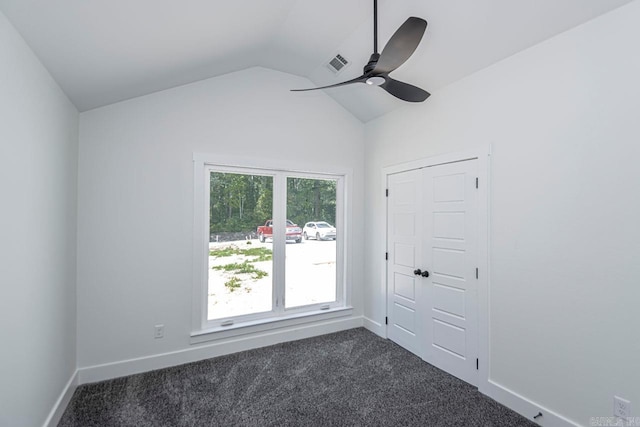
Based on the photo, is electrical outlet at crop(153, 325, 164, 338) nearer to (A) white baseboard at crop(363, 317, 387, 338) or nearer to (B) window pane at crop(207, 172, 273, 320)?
(B) window pane at crop(207, 172, 273, 320)

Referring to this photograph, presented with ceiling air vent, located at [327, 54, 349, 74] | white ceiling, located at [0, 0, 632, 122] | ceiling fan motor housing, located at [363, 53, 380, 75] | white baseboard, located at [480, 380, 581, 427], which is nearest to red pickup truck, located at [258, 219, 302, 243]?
white ceiling, located at [0, 0, 632, 122]

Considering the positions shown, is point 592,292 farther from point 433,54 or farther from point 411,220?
point 433,54

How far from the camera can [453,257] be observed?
2.74 meters

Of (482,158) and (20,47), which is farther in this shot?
(482,158)

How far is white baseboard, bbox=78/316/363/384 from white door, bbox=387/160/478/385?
31.6 inches

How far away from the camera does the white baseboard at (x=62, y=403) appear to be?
1.94 meters

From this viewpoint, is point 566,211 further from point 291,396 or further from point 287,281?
point 287,281

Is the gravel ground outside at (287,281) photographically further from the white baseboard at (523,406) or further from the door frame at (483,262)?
the white baseboard at (523,406)

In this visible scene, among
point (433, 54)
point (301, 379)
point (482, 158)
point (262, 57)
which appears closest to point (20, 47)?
point (262, 57)

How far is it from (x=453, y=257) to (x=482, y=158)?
37.1 inches

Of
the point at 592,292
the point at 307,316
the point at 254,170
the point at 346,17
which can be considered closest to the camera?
the point at 592,292

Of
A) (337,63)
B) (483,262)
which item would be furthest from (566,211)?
(337,63)

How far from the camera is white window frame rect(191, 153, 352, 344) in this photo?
2984mm

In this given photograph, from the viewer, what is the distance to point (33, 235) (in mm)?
1706
